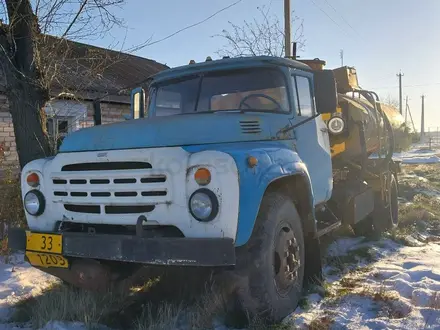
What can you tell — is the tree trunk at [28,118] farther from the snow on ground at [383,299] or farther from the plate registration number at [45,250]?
the snow on ground at [383,299]

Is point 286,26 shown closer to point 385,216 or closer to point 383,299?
point 385,216

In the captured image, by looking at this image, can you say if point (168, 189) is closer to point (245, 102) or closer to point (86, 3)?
point (245, 102)

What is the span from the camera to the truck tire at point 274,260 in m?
3.36

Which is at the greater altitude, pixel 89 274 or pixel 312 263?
pixel 89 274

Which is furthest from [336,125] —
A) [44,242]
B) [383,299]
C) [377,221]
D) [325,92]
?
[44,242]

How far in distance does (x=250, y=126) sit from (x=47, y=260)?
2.05m

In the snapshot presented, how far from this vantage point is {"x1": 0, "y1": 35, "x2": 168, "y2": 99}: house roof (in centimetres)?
719

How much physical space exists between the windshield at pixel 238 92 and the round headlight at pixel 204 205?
1461 millimetres

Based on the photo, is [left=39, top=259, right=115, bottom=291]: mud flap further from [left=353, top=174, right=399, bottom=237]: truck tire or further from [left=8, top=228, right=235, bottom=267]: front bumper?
[left=353, top=174, right=399, bottom=237]: truck tire

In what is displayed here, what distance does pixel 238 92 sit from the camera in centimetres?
461

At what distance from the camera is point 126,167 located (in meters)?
3.50

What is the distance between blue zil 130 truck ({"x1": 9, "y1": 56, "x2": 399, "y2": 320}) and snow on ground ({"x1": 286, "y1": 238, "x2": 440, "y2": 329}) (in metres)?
0.30

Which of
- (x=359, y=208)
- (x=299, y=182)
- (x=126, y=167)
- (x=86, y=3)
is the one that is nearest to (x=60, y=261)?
(x=126, y=167)

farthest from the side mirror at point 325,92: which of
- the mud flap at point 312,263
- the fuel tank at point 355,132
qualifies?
the fuel tank at point 355,132
